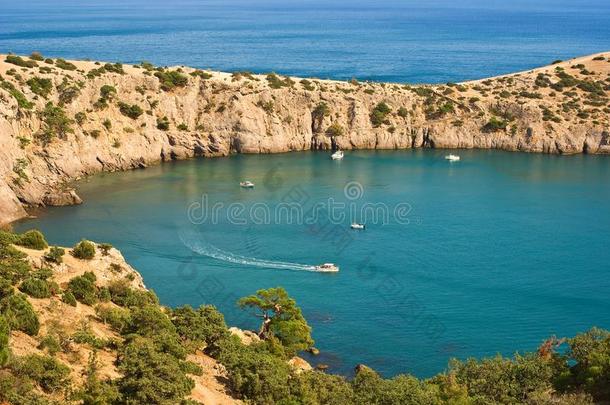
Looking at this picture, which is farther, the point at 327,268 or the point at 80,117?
the point at 80,117

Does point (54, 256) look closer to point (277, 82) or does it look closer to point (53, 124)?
point (53, 124)

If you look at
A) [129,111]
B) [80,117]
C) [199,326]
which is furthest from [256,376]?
[129,111]

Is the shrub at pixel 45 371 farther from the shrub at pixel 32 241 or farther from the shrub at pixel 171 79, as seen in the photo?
the shrub at pixel 171 79

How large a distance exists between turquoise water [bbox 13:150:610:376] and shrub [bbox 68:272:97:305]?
497 inches

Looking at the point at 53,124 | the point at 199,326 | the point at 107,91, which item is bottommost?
the point at 199,326

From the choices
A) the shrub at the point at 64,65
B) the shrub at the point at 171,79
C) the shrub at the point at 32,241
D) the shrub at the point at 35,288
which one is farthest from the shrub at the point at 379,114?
the shrub at the point at 35,288

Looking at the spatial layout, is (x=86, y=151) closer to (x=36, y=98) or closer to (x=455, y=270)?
(x=36, y=98)

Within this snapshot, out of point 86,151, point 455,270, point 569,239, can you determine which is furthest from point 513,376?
Answer: point 86,151

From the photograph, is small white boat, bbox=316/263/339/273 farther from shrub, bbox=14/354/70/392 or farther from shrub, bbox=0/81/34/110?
shrub, bbox=0/81/34/110

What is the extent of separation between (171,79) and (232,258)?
47.9 m

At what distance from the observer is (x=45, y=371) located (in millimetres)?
26734

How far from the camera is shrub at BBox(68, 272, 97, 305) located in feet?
122

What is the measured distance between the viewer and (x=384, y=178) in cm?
8525

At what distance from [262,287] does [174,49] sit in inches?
5493
